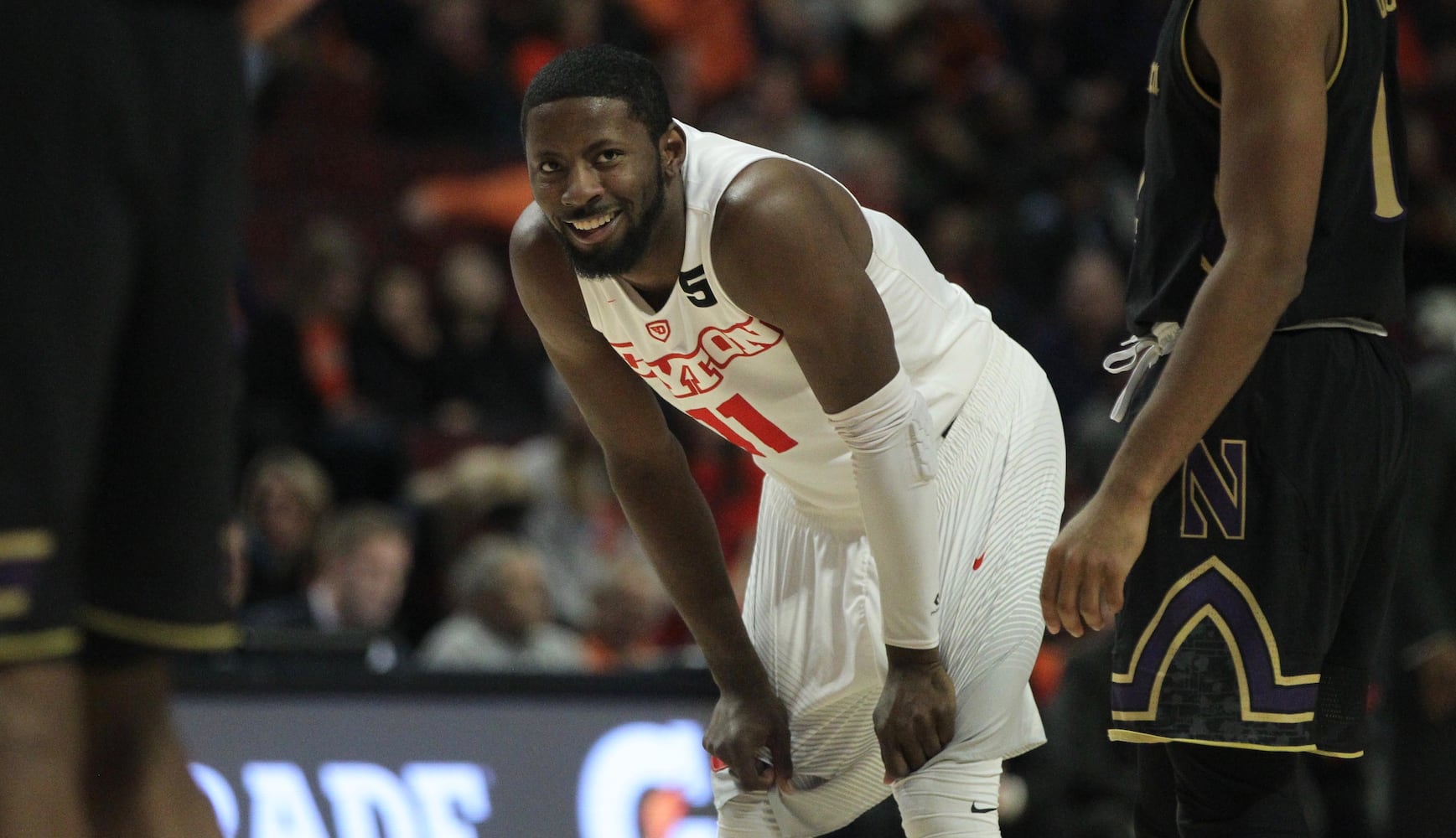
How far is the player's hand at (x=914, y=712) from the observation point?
305 centimetres

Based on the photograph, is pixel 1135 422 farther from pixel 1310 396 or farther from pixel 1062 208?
pixel 1062 208

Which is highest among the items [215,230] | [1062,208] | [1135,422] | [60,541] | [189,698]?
[1062,208]

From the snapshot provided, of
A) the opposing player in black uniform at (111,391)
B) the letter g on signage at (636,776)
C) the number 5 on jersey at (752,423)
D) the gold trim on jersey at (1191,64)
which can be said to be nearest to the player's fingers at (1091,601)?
the gold trim on jersey at (1191,64)

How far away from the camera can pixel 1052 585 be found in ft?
8.31

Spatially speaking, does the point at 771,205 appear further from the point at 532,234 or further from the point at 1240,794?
the point at 1240,794

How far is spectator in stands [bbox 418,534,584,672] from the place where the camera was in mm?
6430

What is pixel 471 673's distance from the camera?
5.55 m

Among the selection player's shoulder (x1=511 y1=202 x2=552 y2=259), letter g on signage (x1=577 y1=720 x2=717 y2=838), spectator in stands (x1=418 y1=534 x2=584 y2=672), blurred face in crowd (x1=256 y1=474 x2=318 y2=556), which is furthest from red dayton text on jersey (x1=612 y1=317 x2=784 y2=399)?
blurred face in crowd (x1=256 y1=474 x2=318 y2=556)

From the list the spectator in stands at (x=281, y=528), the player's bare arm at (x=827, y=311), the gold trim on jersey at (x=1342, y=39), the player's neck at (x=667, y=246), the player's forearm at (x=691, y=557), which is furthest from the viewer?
the spectator in stands at (x=281, y=528)

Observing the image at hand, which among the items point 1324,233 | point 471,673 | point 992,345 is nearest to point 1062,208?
point 471,673

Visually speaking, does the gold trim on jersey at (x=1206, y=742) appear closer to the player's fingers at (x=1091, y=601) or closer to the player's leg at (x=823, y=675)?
the player's fingers at (x=1091, y=601)

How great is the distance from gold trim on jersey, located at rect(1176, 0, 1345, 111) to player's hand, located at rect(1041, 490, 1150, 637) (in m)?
0.66

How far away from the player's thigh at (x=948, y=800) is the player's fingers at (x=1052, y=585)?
0.60 meters

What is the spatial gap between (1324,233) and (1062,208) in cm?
768
